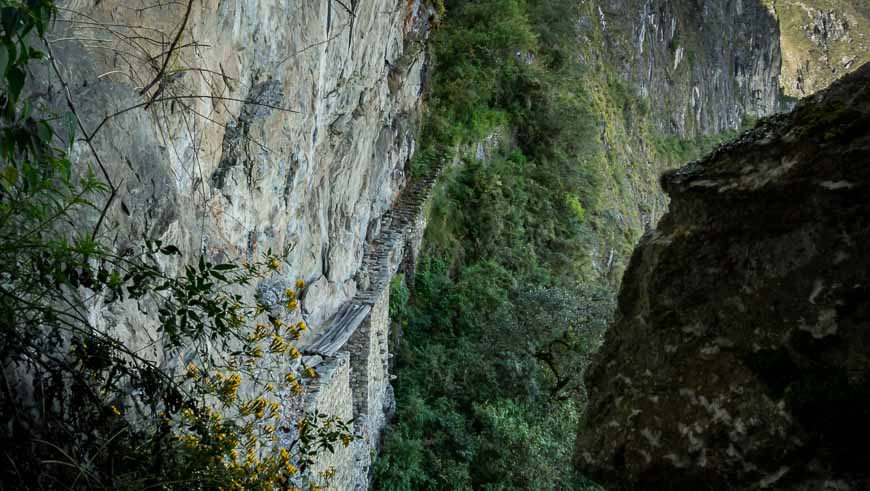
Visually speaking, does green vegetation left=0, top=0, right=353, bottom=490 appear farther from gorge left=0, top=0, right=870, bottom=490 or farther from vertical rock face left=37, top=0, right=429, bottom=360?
vertical rock face left=37, top=0, right=429, bottom=360

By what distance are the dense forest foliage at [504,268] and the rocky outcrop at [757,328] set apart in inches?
295

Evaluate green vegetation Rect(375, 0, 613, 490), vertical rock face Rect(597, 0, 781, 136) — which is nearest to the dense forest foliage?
green vegetation Rect(375, 0, 613, 490)

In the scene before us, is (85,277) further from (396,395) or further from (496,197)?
(496,197)

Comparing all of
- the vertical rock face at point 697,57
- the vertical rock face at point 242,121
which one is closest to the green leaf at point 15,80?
the vertical rock face at point 242,121

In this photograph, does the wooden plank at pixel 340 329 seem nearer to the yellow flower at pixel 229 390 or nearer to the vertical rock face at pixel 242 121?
the vertical rock face at pixel 242 121

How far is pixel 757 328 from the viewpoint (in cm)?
162

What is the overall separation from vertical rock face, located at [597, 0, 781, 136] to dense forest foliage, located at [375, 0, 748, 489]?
7542 millimetres

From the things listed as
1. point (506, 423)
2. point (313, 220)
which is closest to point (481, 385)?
point (506, 423)

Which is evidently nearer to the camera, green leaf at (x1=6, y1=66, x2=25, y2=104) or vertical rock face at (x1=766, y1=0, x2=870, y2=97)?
green leaf at (x1=6, y1=66, x2=25, y2=104)

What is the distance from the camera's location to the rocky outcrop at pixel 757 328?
1441 mm

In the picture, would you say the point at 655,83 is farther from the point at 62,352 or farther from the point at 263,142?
the point at 62,352

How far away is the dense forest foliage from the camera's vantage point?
31.4 ft

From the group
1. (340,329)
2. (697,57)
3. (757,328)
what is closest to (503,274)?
(340,329)

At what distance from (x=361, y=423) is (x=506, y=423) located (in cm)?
241
